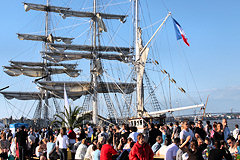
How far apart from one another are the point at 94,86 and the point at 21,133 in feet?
97.6

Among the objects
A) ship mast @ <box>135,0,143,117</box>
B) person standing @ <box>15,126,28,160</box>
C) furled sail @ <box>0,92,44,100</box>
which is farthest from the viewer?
furled sail @ <box>0,92,44,100</box>

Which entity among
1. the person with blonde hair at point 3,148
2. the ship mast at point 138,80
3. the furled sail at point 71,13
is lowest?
the person with blonde hair at point 3,148

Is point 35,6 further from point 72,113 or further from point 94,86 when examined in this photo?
point 72,113

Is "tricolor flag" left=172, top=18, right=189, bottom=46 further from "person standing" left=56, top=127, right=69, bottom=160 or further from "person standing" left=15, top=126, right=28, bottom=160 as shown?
"person standing" left=15, top=126, right=28, bottom=160

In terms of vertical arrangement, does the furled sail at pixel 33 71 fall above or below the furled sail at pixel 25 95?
above

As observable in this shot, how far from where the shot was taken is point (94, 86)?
44406 millimetres

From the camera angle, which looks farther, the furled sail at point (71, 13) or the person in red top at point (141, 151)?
the furled sail at point (71, 13)

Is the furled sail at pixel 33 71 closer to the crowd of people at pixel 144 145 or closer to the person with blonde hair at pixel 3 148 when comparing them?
the crowd of people at pixel 144 145

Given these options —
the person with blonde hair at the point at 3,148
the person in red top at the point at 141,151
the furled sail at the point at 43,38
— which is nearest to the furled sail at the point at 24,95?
the furled sail at the point at 43,38

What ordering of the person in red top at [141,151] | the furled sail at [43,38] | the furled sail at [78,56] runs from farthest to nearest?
the furled sail at [43,38]
the furled sail at [78,56]
the person in red top at [141,151]

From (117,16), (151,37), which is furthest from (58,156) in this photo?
(117,16)

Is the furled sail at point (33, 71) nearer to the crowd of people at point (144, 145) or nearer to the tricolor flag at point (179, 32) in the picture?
the tricolor flag at point (179, 32)

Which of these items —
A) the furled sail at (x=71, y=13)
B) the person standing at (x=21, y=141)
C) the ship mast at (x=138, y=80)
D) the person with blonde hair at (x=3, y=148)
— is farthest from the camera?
the furled sail at (x=71, y=13)

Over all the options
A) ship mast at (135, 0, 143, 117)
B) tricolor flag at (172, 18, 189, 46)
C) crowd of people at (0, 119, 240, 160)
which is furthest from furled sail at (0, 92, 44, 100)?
crowd of people at (0, 119, 240, 160)
